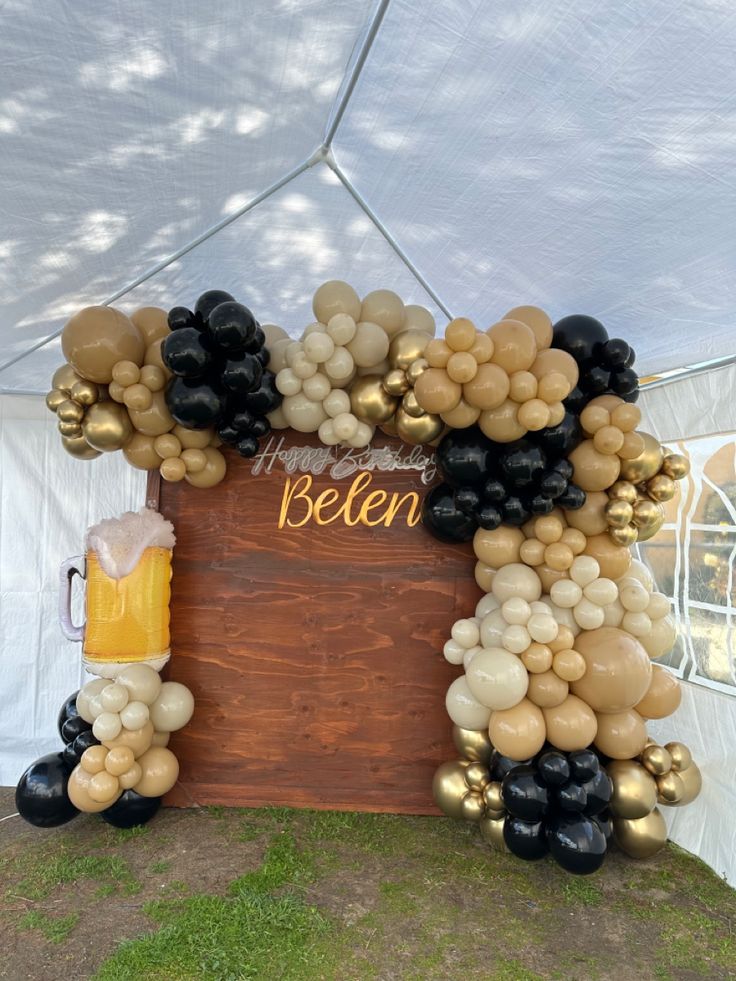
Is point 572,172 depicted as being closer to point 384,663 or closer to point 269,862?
point 384,663

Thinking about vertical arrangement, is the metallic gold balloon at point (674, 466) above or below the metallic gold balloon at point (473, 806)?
above

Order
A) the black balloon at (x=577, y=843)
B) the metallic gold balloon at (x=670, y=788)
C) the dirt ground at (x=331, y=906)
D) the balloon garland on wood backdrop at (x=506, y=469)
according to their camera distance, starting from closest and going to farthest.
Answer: the dirt ground at (x=331, y=906) → the black balloon at (x=577, y=843) → the balloon garland on wood backdrop at (x=506, y=469) → the metallic gold balloon at (x=670, y=788)

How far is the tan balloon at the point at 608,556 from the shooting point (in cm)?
279

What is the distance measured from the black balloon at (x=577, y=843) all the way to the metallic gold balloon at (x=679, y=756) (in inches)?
21.6

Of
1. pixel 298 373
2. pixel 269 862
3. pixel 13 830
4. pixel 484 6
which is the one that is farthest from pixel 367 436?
pixel 13 830

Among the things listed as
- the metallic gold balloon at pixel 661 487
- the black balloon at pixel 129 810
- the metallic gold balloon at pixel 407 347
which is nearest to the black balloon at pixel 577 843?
the metallic gold balloon at pixel 661 487

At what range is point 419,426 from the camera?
2.84 meters

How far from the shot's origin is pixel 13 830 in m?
3.12

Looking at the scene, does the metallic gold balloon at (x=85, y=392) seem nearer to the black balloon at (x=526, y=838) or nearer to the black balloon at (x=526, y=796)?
the black balloon at (x=526, y=796)

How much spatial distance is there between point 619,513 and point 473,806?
1.46 m

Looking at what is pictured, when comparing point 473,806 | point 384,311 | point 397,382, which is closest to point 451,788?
point 473,806

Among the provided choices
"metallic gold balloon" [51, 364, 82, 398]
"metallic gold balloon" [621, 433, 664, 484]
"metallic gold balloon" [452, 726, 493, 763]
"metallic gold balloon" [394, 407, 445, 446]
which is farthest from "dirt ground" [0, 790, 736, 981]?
"metallic gold balloon" [51, 364, 82, 398]

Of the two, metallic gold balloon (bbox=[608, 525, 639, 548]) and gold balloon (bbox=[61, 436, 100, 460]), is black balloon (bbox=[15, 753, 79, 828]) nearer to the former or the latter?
gold balloon (bbox=[61, 436, 100, 460])

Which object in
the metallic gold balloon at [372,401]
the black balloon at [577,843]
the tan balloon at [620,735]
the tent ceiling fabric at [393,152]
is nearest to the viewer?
the tent ceiling fabric at [393,152]
